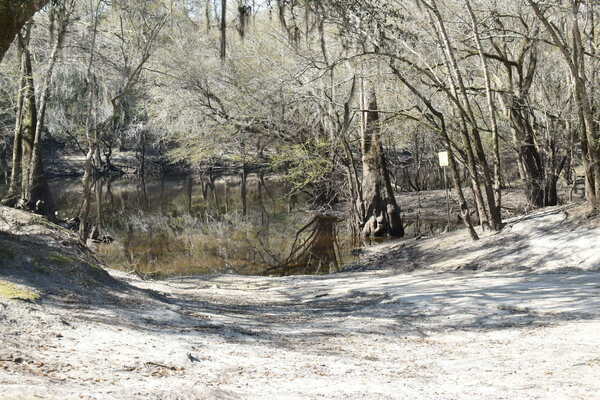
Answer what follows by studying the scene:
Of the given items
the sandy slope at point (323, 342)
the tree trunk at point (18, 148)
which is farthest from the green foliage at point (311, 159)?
the sandy slope at point (323, 342)

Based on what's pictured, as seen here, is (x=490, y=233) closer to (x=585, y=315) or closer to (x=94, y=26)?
(x=585, y=315)

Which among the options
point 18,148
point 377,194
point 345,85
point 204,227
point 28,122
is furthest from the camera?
point 204,227

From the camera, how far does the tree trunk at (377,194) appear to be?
20.4 m

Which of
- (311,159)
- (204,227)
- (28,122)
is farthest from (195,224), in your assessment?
(28,122)

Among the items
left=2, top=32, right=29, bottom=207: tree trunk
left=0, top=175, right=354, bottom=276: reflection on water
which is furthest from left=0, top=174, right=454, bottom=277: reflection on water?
left=2, top=32, right=29, bottom=207: tree trunk

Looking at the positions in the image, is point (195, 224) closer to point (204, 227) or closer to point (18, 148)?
point (204, 227)

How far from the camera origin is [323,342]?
6535 mm

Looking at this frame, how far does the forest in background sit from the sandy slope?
125 inches

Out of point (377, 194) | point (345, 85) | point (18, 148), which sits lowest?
point (377, 194)

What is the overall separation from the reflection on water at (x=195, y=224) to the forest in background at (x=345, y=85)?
1.81 meters

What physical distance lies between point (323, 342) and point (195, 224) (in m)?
20.5

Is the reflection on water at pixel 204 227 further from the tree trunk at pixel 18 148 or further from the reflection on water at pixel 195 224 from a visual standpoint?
the tree trunk at pixel 18 148

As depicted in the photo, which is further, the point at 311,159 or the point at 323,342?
the point at 311,159

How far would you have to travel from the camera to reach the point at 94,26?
1666 centimetres
